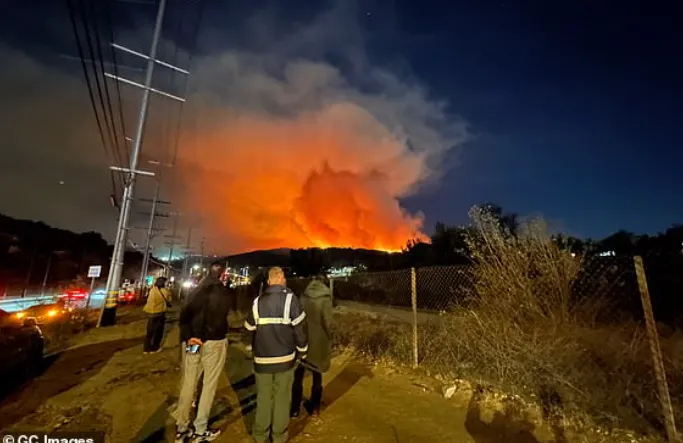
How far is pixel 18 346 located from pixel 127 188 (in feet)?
35.7

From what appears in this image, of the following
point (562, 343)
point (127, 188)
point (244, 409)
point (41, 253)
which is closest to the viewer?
point (244, 409)

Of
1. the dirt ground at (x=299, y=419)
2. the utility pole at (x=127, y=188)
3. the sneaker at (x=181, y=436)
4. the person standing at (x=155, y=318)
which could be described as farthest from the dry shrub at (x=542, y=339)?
the utility pole at (x=127, y=188)

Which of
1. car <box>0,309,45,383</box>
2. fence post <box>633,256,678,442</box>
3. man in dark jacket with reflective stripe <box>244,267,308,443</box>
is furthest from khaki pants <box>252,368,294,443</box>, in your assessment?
car <box>0,309,45,383</box>

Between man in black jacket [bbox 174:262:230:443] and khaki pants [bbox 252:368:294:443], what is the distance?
64cm

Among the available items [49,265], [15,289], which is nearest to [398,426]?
[15,289]

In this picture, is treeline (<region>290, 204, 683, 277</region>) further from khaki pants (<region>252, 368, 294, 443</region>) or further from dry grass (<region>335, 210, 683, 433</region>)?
khaki pants (<region>252, 368, 294, 443</region>)

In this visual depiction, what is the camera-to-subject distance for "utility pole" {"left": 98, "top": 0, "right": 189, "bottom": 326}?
14.8 meters

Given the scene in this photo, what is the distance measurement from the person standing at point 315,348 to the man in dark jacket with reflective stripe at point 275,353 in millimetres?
824

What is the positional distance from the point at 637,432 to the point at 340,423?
3483 millimetres

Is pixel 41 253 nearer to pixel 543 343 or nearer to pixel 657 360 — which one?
pixel 543 343

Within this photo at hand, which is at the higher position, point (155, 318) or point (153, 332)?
point (155, 318)

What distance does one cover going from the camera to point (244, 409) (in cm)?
500

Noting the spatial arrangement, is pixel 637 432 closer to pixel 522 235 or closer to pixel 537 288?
pixel 537 288

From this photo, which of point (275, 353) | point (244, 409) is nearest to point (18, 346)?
point (244, 409)
